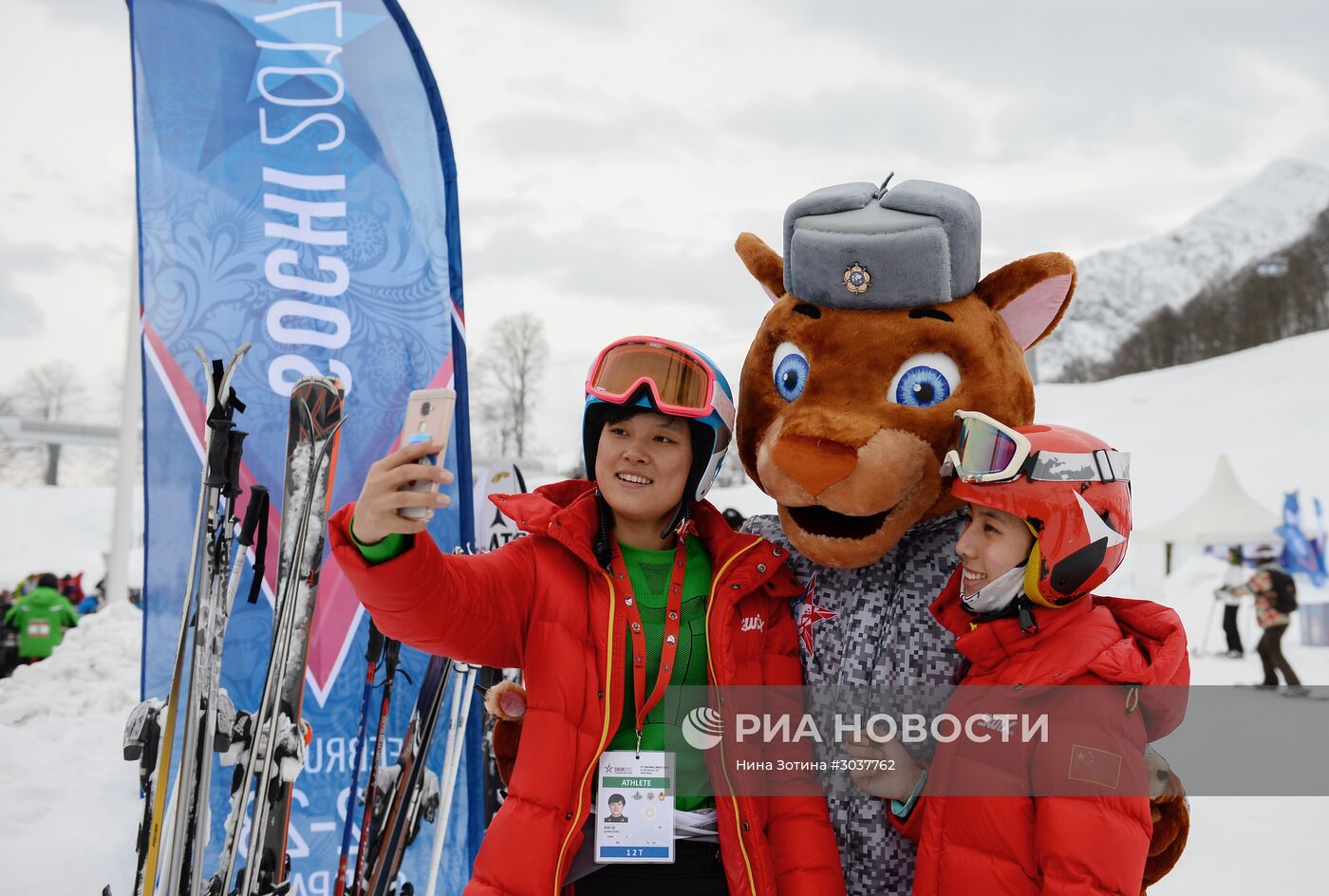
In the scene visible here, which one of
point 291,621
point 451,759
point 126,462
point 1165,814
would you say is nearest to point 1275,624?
point 1165,814

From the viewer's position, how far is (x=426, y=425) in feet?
4.88

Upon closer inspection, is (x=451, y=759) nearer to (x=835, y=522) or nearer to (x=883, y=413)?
(x=835, y=522)

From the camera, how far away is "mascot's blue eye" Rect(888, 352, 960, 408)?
1992 mm

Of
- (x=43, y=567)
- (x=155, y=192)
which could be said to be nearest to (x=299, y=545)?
(x=155, y=192)

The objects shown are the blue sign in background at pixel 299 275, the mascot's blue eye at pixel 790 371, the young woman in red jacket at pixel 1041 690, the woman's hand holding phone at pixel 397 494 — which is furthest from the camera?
the blue sign in background at pixel 299 275

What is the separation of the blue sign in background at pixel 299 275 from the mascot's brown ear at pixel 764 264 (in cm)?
108

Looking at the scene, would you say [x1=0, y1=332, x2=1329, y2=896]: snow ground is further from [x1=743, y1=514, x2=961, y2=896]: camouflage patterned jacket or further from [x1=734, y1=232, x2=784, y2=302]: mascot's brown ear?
[x1=734, y1=232, x2=784, y2=302]: mascot's brown ear

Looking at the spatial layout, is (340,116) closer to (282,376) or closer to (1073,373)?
(282,376)

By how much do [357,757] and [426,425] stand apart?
170 cm

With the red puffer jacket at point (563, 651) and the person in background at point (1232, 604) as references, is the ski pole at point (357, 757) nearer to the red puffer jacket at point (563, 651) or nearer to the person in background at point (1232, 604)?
the red puffer jacket at point (563, 651)

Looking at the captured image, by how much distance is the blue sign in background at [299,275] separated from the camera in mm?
2648

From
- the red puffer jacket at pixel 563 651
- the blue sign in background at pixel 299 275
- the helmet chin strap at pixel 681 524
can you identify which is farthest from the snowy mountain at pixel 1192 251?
the red puffer jacket at pixel 563 651

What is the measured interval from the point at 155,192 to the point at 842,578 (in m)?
2.24

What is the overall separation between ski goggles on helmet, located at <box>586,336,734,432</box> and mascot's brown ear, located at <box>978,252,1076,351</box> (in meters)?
0.70
